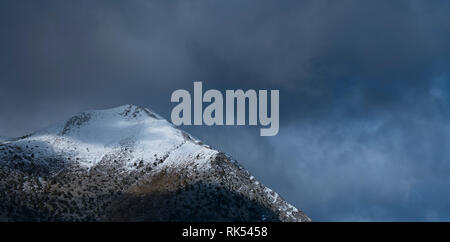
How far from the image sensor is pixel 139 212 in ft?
543
